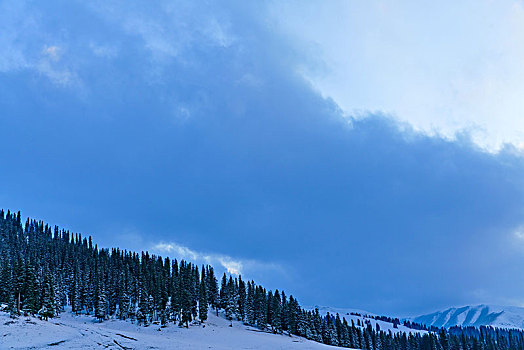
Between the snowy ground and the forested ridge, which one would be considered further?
the forested ridge

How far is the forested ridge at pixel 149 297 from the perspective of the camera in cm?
10381

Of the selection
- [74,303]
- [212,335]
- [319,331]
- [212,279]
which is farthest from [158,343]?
[212,279]

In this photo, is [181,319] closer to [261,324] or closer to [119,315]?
[119,315]

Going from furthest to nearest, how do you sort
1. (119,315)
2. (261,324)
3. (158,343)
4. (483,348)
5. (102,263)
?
(483,348) → (102,263) → (261,324) → (119,315) → (158,343)

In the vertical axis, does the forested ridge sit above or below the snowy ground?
→ above

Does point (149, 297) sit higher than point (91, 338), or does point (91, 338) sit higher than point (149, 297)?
point (149, 297)

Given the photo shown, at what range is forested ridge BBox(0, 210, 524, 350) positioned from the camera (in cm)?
10381

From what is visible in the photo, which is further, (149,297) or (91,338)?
(149,297)

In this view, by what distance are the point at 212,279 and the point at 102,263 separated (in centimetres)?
4681

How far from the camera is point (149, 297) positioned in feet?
443

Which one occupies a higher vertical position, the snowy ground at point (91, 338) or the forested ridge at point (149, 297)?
the forested ridge at point (149, 297)

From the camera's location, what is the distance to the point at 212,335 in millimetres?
115000

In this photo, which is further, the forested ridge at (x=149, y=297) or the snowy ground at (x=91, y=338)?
the forested ridge at (x=149, y=297)

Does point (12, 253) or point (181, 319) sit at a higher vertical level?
point (12, 253)
